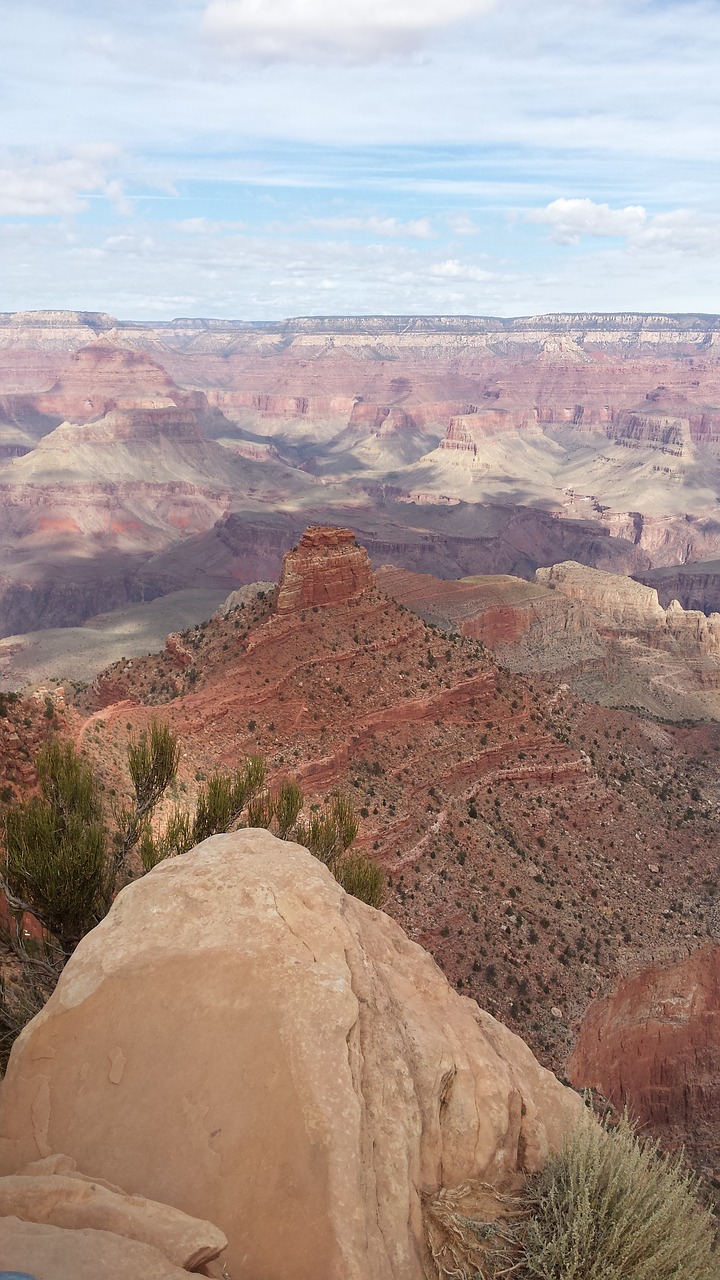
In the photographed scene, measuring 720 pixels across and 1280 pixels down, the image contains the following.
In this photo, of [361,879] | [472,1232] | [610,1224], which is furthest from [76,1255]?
[361,879]

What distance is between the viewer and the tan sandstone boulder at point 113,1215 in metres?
8.17

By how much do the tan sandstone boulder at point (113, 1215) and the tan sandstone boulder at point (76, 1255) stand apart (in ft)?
0.83

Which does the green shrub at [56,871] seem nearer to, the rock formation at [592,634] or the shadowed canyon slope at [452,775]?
the shadowed canyon slope at [452,775]

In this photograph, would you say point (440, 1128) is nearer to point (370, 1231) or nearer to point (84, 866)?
point (370, 1231)

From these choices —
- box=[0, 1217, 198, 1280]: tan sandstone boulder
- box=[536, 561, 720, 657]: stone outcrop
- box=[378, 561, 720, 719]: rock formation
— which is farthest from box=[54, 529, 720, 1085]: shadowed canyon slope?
box=[536, 561, 720, 657]: stone outcrop

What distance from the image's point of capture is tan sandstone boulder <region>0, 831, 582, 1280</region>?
915 centimetres

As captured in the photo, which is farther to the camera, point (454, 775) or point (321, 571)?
point (321, 571)

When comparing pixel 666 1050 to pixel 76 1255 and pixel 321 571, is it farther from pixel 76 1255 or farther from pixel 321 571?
pixel 76 1255

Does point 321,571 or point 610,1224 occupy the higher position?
point 321,571

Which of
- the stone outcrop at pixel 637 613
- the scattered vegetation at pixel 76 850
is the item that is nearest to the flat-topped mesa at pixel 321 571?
the scattered vegetation at pixel 76 850

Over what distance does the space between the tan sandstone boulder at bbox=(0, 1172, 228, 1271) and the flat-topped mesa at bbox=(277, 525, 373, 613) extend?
119 feet

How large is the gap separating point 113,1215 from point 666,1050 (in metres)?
33.6

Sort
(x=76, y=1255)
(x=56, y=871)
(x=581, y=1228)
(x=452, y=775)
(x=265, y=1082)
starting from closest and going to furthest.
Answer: (x=76, y=1255) → (x=581, y=1228) → (x=265, y=1082) → (x=56, y=871) → (x=452, y=775)

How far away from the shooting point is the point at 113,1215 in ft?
27.3
